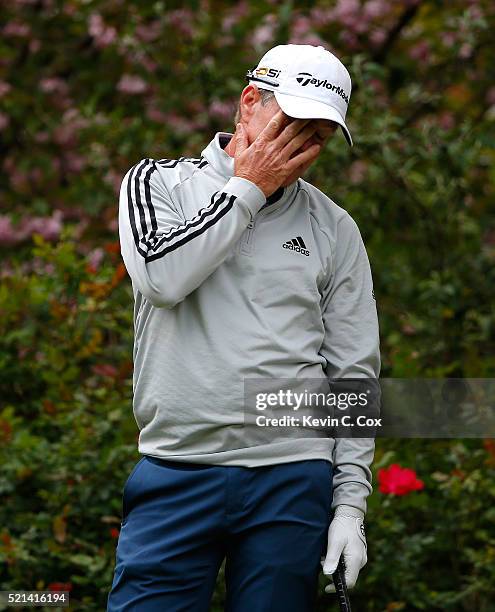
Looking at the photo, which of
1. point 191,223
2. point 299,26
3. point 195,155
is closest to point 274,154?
point 191,223

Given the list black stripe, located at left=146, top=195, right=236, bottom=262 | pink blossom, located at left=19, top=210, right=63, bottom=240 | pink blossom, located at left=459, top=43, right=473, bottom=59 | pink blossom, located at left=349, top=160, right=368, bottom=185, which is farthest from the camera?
pink blossom, located at left=19, top=210, right=63, bottom=240

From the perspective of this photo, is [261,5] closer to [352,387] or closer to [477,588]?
[477,588]

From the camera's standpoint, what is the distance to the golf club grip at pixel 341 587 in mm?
2303

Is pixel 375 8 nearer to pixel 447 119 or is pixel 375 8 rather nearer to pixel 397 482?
pixel 447 119

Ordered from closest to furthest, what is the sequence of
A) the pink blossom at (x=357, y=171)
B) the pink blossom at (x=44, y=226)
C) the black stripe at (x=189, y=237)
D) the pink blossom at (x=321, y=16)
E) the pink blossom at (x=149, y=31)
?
the black stripe at (x=189, y=237), the pink blossom at (x=357, y=171), the pink blossom at (x=44, y=226), the pink blossom at (x=149, y=31), the pink blossom at (x=321, y=16)

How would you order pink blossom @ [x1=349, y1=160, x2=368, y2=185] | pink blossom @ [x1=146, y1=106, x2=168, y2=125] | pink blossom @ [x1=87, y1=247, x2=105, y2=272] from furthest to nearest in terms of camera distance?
pink blossom @ [x1=146, y1=106, x2=168, y2=125] → pink blossom @ [x1=349, y1=160, x2=368, y2=185] → pink blossom @ [x1=87, y1=247, x2=105, y2=272]

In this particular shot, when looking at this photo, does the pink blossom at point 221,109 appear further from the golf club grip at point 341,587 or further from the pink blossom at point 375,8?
the golf club grip at point 341,587

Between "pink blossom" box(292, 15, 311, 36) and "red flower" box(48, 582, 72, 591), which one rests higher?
"pink blossom" box(292, 15, 311, 36)

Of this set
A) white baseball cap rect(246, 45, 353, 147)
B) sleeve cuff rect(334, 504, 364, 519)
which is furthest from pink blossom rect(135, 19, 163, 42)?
sleeve cuff rect(334, 504, 364, 519)

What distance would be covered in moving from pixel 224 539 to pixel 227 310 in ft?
1.50

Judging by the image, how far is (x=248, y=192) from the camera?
2234mm

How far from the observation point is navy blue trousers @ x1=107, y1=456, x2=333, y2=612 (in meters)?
2.22

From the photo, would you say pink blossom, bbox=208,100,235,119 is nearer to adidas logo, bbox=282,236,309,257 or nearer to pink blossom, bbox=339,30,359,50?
pink blossom, bbox=339,30,359,50

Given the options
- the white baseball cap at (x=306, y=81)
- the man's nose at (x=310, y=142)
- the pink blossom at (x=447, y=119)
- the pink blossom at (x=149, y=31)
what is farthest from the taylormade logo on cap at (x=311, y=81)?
the pink blossom at (x=447, y=119)
